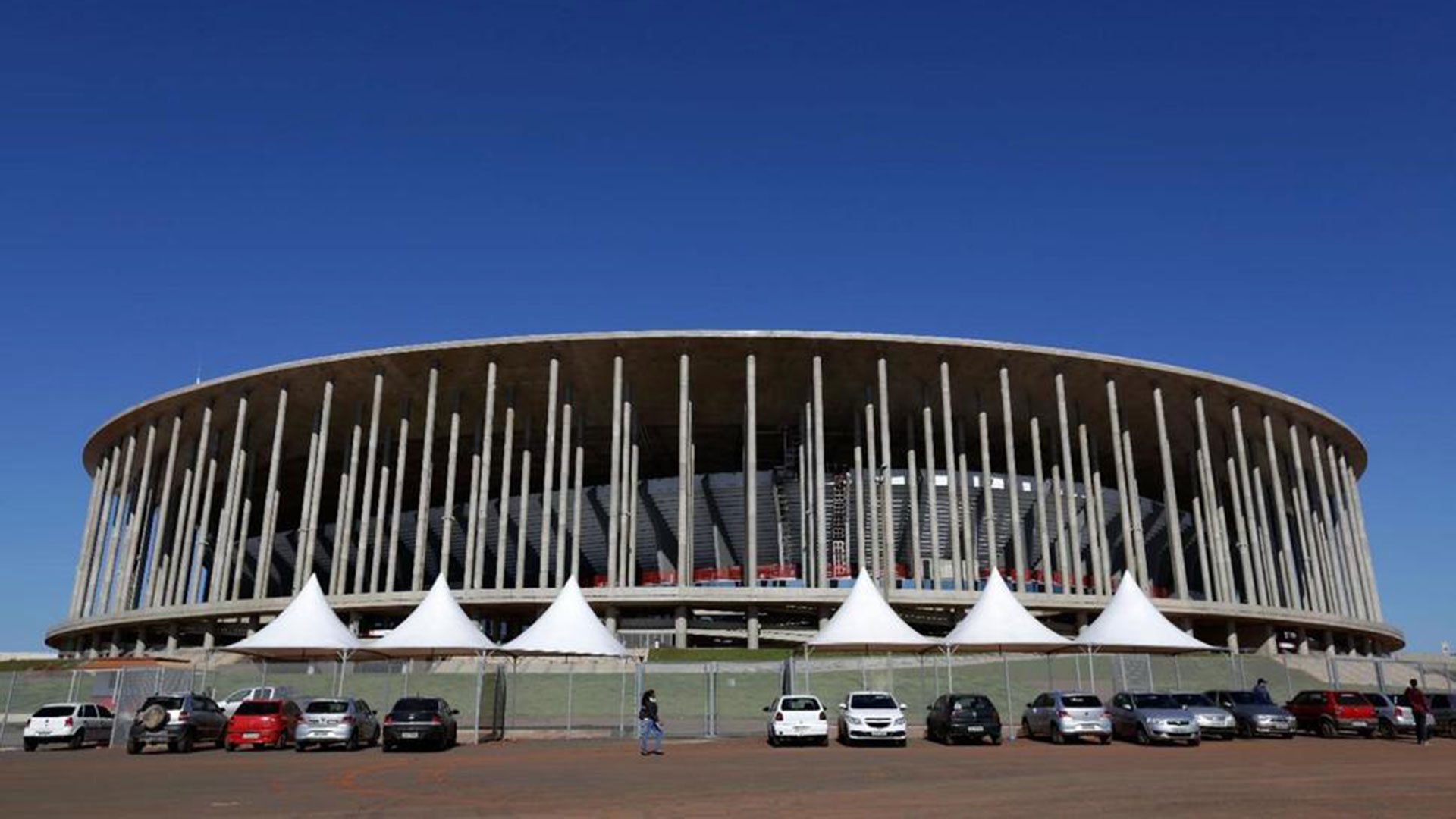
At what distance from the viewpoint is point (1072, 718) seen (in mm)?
25578

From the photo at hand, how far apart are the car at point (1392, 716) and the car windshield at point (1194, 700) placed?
5.23 meters

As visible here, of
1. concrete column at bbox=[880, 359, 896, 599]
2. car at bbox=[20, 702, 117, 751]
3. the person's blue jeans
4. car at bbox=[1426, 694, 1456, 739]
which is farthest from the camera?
concrete column at bbox=[880, 359, 896, 599]

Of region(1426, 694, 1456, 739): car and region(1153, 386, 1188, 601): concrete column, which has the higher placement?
region(1153, 386, 1188, 601): concrete column

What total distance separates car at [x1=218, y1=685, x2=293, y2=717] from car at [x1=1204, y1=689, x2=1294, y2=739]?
25.8 metres

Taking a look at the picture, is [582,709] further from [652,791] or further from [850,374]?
[850,374]

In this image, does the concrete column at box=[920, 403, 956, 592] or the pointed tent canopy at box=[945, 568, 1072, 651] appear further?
the concrete column at box=[920, 403, 956, 592]

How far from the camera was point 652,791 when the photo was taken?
14.9 metres

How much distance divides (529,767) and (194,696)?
39.6 ft

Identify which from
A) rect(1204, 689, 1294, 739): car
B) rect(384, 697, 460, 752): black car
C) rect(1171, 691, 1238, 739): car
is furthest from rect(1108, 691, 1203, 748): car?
rect(384, 697, 460, 752): black car

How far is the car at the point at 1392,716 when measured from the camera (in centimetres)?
2833

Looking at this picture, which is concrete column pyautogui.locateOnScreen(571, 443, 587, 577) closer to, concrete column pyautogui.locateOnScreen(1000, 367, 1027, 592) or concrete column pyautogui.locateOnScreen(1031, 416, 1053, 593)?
concrete column pyautogui.locateOnScreen(1000, 367, 1027, 592)

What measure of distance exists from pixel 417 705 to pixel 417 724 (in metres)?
0.69

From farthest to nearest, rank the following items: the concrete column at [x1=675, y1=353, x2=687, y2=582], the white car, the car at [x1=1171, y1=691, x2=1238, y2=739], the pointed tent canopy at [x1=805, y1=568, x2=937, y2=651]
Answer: the concrete column at [x1=675, y1=353, x2=687, y2=582]
the pointed tent canopy at [x1=805, y1=568, x2=937, y2=651]
the car at [x1=1171, y1=691, x2=1238, y2=739]
the white car

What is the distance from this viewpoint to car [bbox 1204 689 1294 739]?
27.5 metres
